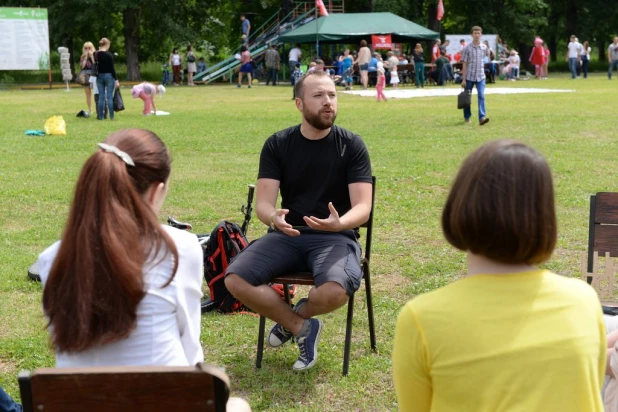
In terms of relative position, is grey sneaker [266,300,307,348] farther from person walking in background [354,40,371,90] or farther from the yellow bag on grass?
person walking in background [354,40,371,90]

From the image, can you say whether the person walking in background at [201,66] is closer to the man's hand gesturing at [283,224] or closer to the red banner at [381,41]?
the red banner at [381,41]

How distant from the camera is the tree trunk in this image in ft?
136

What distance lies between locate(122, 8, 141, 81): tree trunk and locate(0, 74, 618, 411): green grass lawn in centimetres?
2025

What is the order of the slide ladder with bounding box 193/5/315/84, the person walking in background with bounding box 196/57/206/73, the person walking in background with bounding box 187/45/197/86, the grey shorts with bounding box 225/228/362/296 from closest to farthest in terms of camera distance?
the grey shorts with bounding box 225/228/362/296, the person walking in background with bounding box 187/45/197/86, the slide ladder with bounding box 193/5/315/84, the person walking in background with bounding box 196/57/206/73

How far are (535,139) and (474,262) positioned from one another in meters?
11.6

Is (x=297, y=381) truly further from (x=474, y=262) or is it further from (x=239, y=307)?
(x=474, y=262)

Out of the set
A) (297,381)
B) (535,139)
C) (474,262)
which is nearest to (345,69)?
(535,139)

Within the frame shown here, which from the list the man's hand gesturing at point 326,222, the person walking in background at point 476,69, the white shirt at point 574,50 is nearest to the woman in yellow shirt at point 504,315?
the man's hand gesturing at point 326,222

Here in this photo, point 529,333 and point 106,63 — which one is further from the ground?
point 106,63

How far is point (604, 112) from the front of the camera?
683 inches

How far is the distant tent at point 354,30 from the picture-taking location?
3534 cm

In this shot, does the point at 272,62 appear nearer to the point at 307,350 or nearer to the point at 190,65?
the point at 190,65

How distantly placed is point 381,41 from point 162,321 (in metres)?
34.9

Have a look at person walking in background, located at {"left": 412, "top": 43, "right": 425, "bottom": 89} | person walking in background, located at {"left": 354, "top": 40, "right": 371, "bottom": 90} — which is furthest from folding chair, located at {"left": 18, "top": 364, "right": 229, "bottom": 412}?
person walking in background, located at {"left": 412, "top": 43, "right": 425, "bottom": 89}
